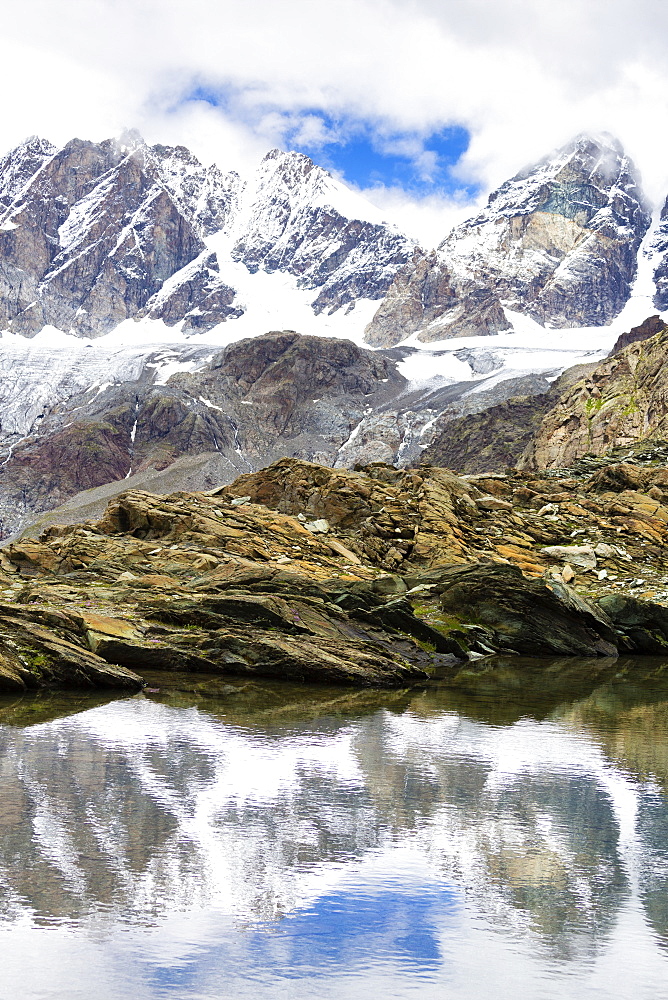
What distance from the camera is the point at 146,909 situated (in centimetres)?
1037

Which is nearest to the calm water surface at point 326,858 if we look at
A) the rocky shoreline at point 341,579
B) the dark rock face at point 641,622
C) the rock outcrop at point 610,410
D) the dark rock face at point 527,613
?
the rocky shoreline at point 341,579

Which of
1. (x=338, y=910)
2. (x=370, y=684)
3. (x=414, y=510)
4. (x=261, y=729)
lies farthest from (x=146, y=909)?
(x=414, y=510)

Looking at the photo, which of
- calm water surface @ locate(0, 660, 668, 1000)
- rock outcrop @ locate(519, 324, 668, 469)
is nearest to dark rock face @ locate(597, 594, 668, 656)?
calm water surface @ locate(0, 660, 668, 1000)

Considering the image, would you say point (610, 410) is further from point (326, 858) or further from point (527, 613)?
point (326, 858)

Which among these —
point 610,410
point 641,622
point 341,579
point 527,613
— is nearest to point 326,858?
point 341,579

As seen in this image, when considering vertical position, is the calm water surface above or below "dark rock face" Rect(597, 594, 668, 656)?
below

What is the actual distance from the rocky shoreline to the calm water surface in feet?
19.8

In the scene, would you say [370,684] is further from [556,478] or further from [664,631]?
[556,478]

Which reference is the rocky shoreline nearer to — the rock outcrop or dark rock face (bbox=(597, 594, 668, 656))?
dark rock face (bbox=(597, 594, 668, 656))

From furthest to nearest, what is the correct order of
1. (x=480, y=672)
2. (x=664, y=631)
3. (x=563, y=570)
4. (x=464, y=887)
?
(x=563, y=570), (x=664, y=631), (x=480, y=672), (x=464, y=887)

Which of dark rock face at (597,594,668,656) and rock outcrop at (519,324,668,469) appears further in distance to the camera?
rock outcrop at (519,324,668,469)

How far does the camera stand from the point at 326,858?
→ 39.7 feet

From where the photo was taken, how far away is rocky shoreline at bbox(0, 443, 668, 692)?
89.5ft

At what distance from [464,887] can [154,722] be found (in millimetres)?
10286
